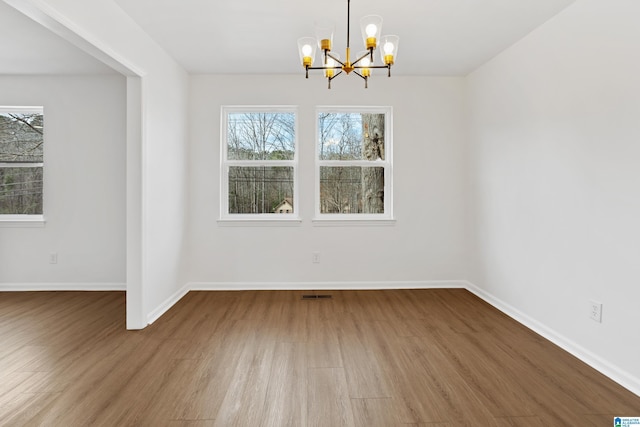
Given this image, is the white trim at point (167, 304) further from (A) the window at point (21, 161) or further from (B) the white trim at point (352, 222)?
(A) the window at point (21, 161)

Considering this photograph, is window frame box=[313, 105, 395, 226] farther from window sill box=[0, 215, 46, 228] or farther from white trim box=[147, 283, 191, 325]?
window sill box=[0, 215, 46, 228]

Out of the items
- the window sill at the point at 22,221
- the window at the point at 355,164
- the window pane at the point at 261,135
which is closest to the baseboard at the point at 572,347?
the window at the point at 355,164

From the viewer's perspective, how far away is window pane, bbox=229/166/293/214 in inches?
177

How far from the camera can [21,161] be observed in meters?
4.39

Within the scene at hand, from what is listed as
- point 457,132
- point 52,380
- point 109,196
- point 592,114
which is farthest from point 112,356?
point 457,132

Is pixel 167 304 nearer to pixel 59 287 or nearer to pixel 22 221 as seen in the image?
pixel 59 287

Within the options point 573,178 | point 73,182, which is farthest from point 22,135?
point 573,178

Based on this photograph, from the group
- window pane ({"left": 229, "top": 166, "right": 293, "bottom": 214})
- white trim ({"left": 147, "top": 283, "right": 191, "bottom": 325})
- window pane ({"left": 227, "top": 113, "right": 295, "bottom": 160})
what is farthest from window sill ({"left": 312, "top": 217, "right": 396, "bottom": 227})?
white trim ({"left": 147, "top": 283, "right": 191, "bottom": 325})

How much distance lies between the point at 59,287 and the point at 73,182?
50.6 inches

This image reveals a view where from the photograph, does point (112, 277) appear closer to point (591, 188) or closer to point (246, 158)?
point (246, 158)

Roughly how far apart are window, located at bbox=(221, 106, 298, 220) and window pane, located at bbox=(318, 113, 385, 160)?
1.31 ft

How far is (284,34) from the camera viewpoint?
3252mm

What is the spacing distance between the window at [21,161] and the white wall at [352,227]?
1.89m

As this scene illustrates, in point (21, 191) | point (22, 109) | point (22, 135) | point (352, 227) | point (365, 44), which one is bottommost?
point (352, 227)
